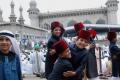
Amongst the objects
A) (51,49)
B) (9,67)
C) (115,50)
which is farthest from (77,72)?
(115,50)

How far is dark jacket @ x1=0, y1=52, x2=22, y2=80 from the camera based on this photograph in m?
3.88

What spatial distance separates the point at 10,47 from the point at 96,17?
3008 inches

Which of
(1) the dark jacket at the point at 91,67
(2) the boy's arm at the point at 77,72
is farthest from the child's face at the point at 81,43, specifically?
(1) the dark jacket at the point at 91,67

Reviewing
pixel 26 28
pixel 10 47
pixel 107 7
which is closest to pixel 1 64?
pixel 10 47

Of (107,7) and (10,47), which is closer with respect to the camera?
(10,47)

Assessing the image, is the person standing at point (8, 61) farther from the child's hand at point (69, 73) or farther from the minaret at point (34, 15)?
the minaret at point (34, 15)

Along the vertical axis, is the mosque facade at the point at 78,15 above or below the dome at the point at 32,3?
below

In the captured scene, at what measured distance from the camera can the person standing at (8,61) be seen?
3877 millimetres

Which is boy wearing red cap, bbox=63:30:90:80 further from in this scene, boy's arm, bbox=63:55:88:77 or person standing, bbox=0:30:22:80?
person standing, bbox=0:30:22:80

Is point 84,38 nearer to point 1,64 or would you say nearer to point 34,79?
point 1,64

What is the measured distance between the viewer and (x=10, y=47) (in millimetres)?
4066

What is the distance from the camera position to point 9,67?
3.90m

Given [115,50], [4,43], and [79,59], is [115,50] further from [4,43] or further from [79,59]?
[4,43]

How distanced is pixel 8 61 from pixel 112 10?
7417 cm
